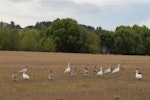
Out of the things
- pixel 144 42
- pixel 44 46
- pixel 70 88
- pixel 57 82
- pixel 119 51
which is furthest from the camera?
pixel 144 42

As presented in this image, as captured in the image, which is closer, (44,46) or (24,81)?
(24,81)

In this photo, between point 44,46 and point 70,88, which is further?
point 44,46

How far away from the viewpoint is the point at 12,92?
2238cm

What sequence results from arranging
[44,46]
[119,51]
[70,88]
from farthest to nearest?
[119,51] < [44,46] < [70,88]

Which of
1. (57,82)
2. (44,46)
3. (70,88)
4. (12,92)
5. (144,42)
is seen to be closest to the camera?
(12,92)

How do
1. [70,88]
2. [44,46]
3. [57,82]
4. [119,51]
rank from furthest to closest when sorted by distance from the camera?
1. [119,51]
2. [44,46]
3. [57,82]
4. [70,88]

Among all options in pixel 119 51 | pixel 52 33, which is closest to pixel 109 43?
pixel 119 51

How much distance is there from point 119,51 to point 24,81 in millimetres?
106466

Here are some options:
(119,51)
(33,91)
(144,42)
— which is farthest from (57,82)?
(144,42)

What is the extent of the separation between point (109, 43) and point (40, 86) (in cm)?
11474

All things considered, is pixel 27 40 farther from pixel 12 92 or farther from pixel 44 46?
pixel 12 92

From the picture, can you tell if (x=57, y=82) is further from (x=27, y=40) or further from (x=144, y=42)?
(x=144, y=42)

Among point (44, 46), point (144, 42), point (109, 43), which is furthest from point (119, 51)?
point (44, 46)

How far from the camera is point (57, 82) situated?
1126 inches
